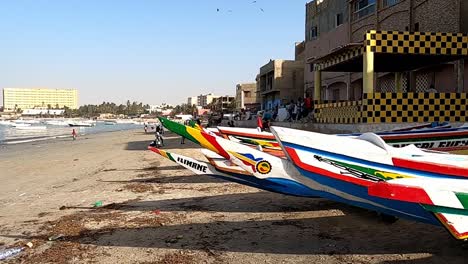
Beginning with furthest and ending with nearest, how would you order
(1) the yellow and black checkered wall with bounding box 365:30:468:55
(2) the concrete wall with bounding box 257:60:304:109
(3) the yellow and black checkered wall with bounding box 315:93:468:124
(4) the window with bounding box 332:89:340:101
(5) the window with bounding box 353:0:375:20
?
(2) the concrete wall with bounding box 257:60:304:109, (4) the window with bounding box 332:89:340:101, (5) the window with bounding box 353:0:375:20, (1) the yellow and black checkered wall with bounding box 365:30:468:55, (3) the yellow and black checkered wall with bounding box 315:93:468:124

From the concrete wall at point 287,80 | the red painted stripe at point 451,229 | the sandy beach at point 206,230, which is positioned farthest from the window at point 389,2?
the concrete wall at point 287,80

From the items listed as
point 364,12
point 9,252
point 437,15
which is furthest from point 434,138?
point 364,12

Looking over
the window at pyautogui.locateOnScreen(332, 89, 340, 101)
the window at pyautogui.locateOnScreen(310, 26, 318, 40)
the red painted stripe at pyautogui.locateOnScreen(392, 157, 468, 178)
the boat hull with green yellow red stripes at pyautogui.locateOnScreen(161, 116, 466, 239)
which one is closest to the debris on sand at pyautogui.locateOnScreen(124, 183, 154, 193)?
the boat hull with green yellow red stripes at pyautogui.locateOnScreen(161, 116, 466, 239)

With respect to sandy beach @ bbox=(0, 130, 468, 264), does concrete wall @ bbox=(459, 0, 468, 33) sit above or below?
above

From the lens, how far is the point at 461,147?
780 centimetres

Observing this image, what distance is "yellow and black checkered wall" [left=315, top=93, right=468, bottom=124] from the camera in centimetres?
1077

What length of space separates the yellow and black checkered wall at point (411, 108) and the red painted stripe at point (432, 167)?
6653mm

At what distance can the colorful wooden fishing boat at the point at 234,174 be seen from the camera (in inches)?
232

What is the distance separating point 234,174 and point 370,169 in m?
2.60

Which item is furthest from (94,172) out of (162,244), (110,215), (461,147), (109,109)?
(109,109)

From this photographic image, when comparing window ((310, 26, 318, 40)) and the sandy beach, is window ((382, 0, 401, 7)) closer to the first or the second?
the sandy beach

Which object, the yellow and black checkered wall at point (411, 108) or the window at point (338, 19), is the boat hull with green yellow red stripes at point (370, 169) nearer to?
the yellow and black checkered wall at point (411, 108)

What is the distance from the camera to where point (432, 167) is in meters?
4.18

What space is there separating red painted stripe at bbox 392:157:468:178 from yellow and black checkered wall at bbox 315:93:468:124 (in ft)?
21.8
